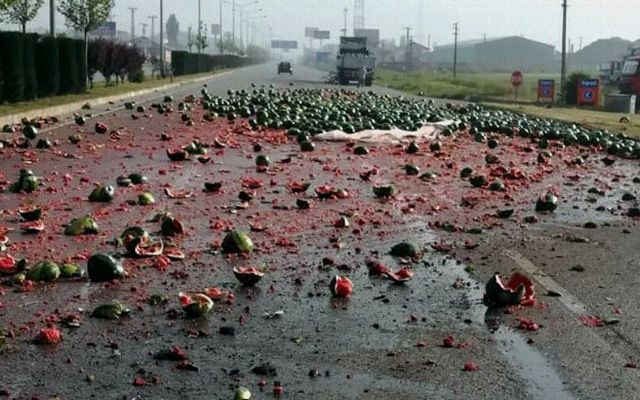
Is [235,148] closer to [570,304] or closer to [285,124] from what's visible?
[285,124]

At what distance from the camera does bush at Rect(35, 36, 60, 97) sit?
38406 mm

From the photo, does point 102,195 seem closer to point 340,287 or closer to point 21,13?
point 340,287

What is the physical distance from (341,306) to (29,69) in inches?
1188

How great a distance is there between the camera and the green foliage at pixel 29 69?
115 feet

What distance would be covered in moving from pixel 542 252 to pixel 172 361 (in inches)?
206

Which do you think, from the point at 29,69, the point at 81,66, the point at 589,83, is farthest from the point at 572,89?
the point at 29,69

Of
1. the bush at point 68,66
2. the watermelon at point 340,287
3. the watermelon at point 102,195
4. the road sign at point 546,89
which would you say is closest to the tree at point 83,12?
the bush at point 68,66

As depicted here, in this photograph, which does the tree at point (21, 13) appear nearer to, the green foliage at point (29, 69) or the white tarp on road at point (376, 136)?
the green foliage at point (29, 69)

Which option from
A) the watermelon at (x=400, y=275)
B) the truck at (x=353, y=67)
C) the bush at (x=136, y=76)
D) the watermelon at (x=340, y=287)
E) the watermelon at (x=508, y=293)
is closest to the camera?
the watermelon at (x=508, y=293)

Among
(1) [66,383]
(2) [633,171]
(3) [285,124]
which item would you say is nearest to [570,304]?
(1) [66,383]

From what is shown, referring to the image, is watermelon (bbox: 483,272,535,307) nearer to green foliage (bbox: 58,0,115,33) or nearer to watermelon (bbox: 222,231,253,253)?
watermelon (bbox: 222,231,253,253)

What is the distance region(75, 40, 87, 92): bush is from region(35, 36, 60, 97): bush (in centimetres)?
394

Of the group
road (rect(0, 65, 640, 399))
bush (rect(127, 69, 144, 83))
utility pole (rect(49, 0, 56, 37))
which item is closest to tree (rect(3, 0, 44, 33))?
utility pole (rect(49, 0, 56, 37))

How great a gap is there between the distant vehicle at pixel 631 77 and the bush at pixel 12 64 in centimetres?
3925
